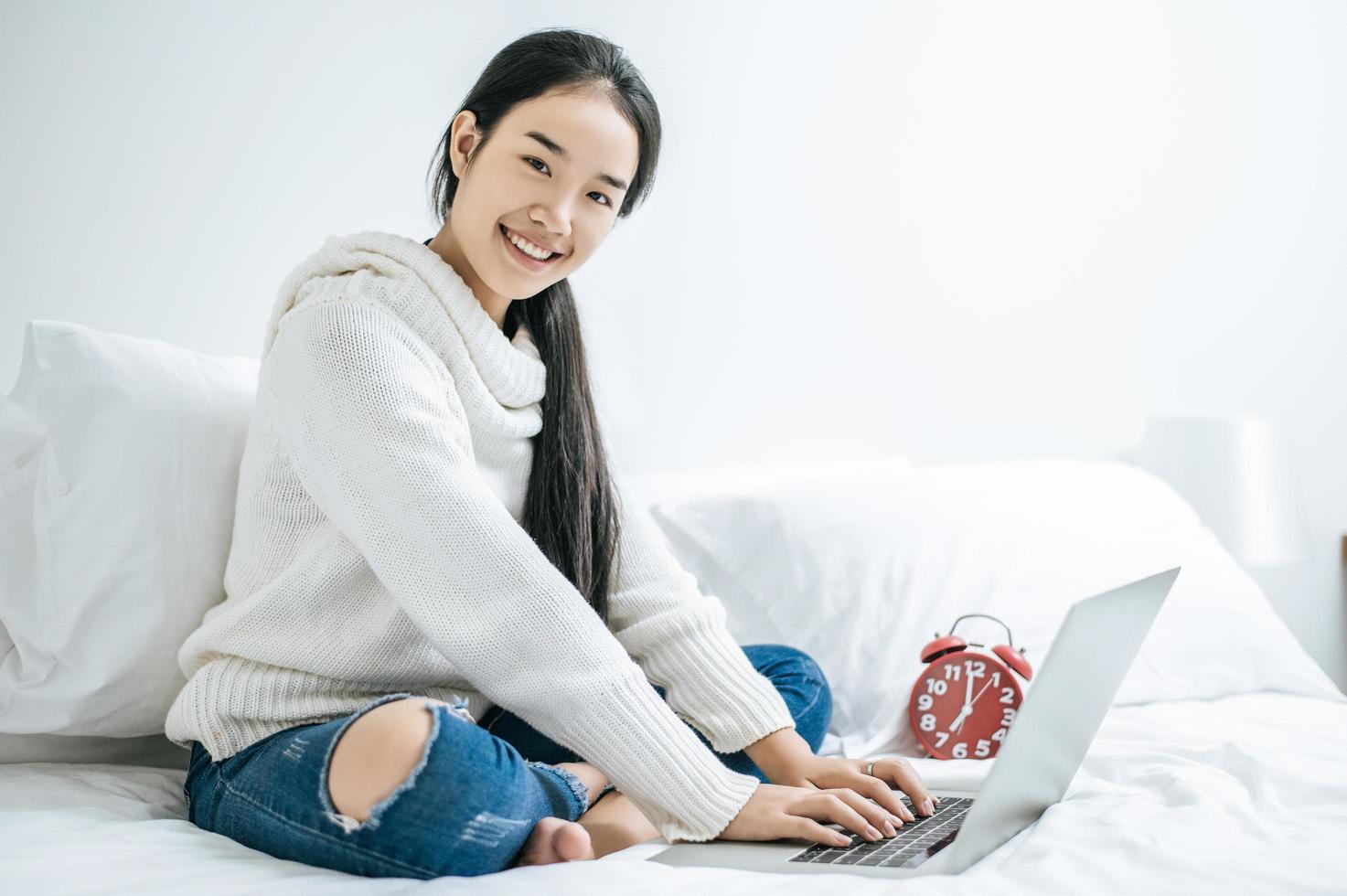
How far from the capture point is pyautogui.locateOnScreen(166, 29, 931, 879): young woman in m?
0.84

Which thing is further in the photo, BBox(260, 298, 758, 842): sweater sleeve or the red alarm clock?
the red alarm clock

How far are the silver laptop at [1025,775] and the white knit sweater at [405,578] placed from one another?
0.22 ft

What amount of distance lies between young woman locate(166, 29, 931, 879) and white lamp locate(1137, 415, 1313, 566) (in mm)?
1251

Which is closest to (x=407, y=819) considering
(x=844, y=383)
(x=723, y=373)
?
(x=723, y=373)

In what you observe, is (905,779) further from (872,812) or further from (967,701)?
(967,701)

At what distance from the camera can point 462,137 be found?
3.80 feet

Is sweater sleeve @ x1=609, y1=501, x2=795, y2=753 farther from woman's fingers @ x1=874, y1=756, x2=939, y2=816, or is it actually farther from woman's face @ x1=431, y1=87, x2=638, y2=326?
woman's face @ x1=431, y1=87, x2=638, y2=326

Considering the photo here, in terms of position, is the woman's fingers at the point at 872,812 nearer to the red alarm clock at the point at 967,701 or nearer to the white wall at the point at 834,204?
the red alarm clock at the point at 967,701

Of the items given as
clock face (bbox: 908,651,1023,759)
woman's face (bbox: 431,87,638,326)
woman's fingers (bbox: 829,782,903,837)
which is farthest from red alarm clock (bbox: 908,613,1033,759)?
woman's face (bbox: 431,87,638,326)

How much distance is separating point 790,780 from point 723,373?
3.17 feet

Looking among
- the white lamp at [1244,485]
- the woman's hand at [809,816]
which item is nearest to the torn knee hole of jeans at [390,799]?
the woman's hand at [809,816]

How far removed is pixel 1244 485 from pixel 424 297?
1.68m

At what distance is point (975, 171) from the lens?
7.22 ft

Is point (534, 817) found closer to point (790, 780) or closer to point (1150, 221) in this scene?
point (790, 780)
